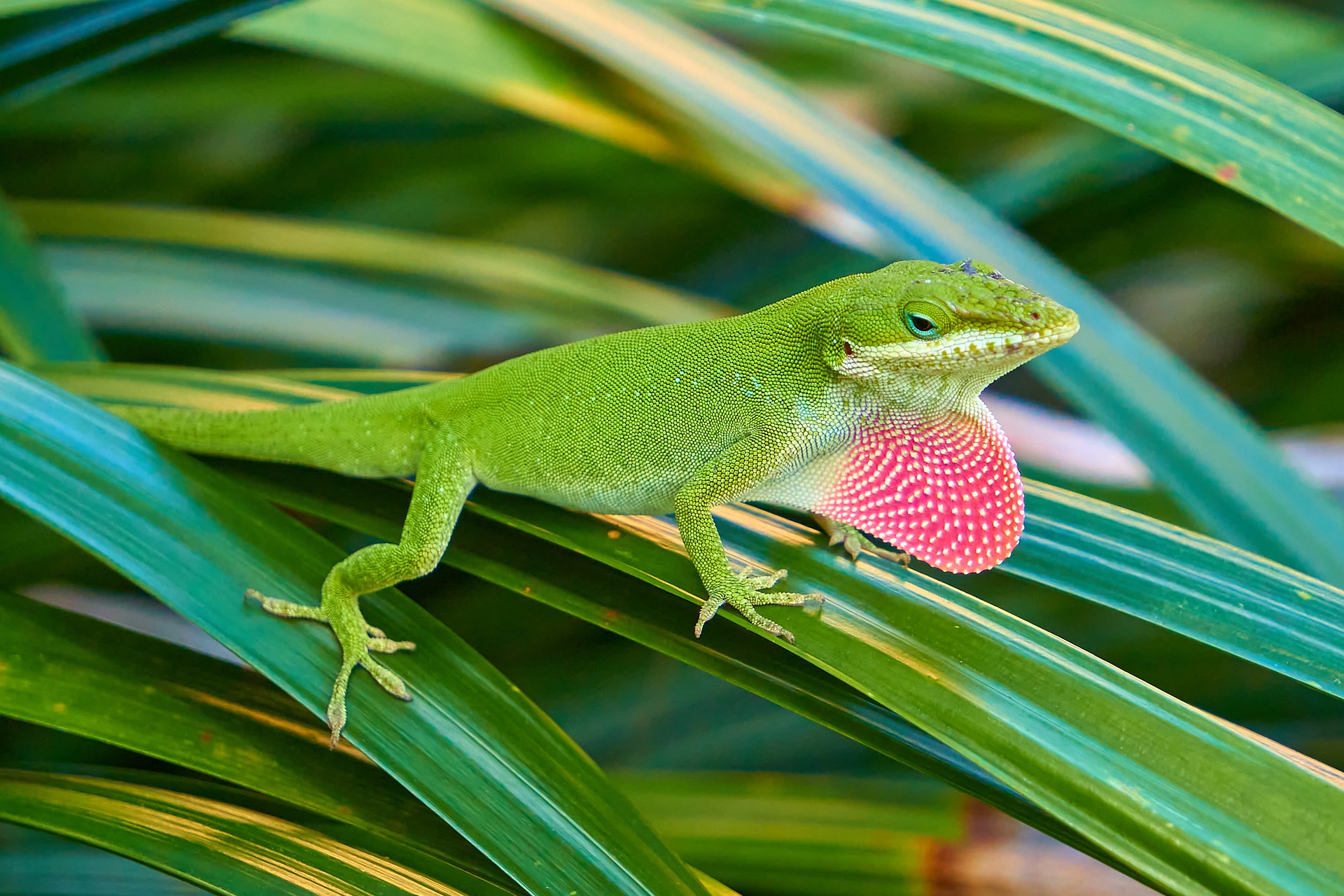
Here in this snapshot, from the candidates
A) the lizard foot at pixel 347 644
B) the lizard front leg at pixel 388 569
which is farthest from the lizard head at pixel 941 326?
the lizard foot at pixel 347 644

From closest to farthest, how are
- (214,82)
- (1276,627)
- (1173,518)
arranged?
(1276,627) → (1173,518) → (214,82)

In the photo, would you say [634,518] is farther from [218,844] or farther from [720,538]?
[218,844]

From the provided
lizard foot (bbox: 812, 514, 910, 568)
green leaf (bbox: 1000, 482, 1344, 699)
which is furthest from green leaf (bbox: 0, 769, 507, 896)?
green leaf (bbox: 1000, 482, 1344, 699)

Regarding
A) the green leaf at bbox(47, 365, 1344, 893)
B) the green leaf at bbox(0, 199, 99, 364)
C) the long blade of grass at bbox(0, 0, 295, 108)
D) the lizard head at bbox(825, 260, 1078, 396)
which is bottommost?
the green leaf at bbox(47, 365, 1344, 893)

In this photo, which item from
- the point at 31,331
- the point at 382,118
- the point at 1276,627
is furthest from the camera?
the point at 382,118

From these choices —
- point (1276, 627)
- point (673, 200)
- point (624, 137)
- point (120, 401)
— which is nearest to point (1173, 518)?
point (1276, 627)

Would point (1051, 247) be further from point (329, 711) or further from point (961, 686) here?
point (329, 711)

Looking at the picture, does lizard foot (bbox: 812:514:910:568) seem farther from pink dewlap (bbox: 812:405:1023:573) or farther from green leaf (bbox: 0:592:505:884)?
green leaf (bbox: 0:592:505:884)
